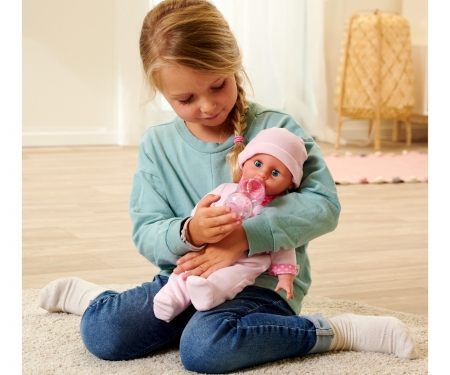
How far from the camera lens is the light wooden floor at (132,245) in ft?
5.32

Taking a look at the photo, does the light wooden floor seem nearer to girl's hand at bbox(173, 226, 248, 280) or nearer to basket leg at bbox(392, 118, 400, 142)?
girl's hand at bbox(173, 226, 248, 280)

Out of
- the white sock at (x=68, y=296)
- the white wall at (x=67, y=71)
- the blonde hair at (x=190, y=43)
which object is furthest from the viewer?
the white wall at (x=67, y=71)

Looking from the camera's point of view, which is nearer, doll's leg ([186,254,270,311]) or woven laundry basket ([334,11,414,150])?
doll's leg ([186,254,270,311])

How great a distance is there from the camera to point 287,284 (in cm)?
110

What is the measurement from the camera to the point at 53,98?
407 cm

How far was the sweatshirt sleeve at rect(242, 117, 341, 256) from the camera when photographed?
3.58ft

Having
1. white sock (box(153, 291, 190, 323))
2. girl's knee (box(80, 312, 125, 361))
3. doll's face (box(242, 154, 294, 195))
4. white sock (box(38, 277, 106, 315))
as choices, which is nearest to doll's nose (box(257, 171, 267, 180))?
doll's face (box(242, 154, 294, 195))

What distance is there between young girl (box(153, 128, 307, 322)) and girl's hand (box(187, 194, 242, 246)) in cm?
4

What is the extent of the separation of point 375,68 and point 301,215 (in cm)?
317

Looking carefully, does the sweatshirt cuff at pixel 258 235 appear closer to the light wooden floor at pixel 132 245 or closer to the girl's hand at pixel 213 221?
the girl's hand at pixel 213 221

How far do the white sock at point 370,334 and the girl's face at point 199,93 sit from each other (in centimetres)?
39

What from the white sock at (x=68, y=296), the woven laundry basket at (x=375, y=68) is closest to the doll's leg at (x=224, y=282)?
the white sock at (x=68, y=296)

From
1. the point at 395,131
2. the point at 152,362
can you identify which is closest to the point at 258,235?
the point at 152,362
